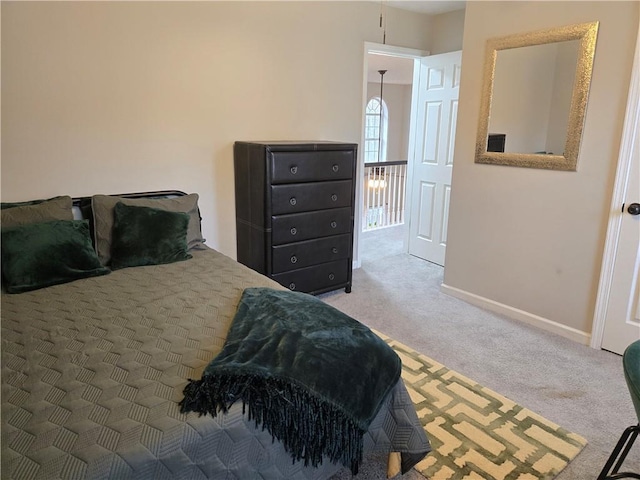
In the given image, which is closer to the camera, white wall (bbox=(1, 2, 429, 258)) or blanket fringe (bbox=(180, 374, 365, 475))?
blanket fringe (bbox=(180, 374, 365, 475))

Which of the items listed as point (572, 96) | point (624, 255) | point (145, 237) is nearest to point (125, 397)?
point (145, 237)

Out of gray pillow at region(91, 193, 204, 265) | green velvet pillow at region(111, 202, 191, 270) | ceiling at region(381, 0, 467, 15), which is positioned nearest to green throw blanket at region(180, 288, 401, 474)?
green velvet pillow at region(111, 202, 191, 270)

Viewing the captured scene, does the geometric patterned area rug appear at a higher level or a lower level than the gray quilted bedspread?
lower

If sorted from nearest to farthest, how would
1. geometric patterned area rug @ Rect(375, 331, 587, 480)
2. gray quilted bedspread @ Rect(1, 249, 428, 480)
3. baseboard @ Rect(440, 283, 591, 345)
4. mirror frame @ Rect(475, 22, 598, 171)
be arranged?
gray quilted bedspread @ Rect(1, 249, 428, 480) < geometric patterned area rug @ Rect(375, 331, 587, 480) < mirror frame @ Rect(475, 22, 598, 171) < baseboard @ Rect(440, 283, 591, 345)

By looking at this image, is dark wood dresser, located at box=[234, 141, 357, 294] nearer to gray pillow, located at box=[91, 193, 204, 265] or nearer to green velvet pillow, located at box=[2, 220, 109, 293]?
gray pillow, located at box=[91, 193, 204, 265]

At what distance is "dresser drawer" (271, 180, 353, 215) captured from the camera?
3.09 metres

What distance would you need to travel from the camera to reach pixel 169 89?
2.96 metres

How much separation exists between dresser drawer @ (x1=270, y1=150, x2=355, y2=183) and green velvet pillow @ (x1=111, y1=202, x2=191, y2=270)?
78 centimetres

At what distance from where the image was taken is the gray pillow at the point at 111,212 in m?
2.55

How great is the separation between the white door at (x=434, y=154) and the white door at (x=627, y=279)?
1.75 m

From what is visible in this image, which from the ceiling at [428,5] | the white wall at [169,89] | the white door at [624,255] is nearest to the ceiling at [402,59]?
the ceiling at [428,5]

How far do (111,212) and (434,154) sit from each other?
3.08 m

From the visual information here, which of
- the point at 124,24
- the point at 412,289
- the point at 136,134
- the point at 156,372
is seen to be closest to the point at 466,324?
the point at 412,289

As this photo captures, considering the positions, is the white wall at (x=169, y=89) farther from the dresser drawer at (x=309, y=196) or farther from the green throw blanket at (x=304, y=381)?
the green throw blanket at (x=304, y=381)
